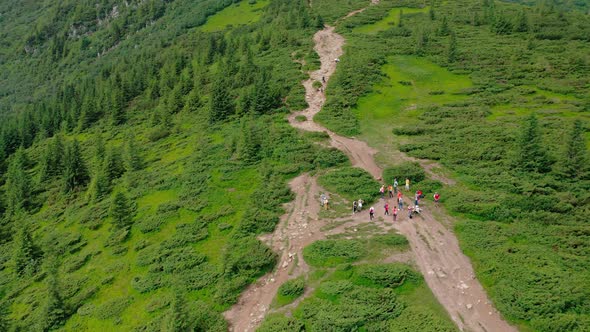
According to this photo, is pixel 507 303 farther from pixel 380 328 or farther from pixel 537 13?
pixel 537 13

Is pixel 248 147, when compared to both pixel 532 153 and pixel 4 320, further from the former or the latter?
pixel 532 153

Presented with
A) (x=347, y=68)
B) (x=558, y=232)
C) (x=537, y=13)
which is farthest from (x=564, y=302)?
(x=537, y=13)

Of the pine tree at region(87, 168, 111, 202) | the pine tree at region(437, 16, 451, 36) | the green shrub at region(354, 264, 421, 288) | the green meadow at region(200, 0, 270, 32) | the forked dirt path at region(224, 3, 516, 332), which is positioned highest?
the green meadow at region(200, 0, 270, 32)

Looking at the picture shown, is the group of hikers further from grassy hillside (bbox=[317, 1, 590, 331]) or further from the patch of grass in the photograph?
the patch of grass

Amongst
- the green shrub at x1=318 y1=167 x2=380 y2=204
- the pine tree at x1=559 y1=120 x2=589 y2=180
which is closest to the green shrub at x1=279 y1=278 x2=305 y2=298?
the green shrub at x1=318 y1=167 x2=380 y2=204

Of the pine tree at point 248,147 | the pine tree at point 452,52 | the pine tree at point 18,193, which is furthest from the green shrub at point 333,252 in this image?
the pine tree at point 452,52
